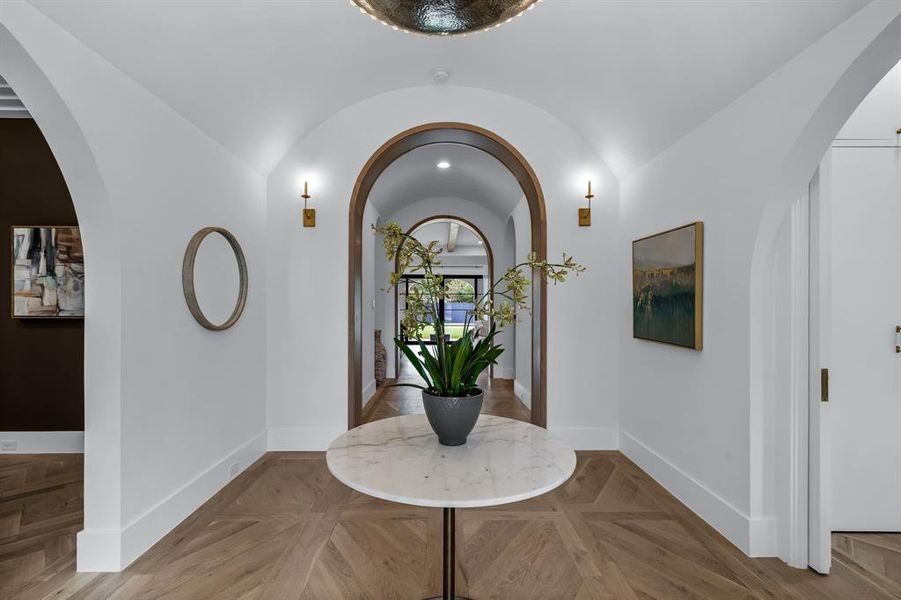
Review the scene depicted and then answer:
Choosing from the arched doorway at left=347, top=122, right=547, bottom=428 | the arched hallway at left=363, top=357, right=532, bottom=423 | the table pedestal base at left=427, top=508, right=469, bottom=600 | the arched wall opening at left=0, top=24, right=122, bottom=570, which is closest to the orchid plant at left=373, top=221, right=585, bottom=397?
the table pedestal base at left=427, top=508, right=469, bottom=600

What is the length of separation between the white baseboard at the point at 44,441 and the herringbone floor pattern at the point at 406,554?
72 cm

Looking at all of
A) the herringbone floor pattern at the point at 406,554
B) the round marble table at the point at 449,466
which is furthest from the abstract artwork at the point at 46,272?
the round marble table at the point at 449,466

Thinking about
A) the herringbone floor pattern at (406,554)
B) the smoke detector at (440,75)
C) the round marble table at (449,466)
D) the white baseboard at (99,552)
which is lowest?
the herringbone floor pattern at (406,554)

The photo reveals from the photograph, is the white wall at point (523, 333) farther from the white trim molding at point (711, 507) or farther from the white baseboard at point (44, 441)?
the white baseboard at point (44, 441)

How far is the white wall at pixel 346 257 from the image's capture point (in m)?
3.54

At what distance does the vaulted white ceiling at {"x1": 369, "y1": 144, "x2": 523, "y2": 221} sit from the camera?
4.95 m

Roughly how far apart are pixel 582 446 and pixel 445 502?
2765 mm

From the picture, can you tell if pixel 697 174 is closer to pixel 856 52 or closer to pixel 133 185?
pixel 856 52

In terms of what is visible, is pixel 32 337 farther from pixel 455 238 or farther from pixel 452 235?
pixel 455 238

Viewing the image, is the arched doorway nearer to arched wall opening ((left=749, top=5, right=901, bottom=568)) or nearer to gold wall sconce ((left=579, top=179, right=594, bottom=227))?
gold wall sconce ((left=579, top=179, right=594, bottom=227))

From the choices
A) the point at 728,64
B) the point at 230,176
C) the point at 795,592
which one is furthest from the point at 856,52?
the point at 230,176

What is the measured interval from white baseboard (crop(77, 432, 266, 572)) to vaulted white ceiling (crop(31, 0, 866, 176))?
2.16 metres

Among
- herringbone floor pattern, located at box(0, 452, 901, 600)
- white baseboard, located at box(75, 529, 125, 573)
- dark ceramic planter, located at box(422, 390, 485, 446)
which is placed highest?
dark ceramic planter, located at box(422, 390, 485, 446)

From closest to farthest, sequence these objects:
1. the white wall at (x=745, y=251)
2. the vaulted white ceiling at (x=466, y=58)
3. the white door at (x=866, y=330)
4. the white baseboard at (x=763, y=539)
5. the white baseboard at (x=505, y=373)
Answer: the white wall at (x=745, y=251) < the vaulted white ceiling at (x=466, y=58) < the white baseboard at (x=763, y=539) < the white door at (x=866, y=330) < the white baseboard at (x=505, y=373)
